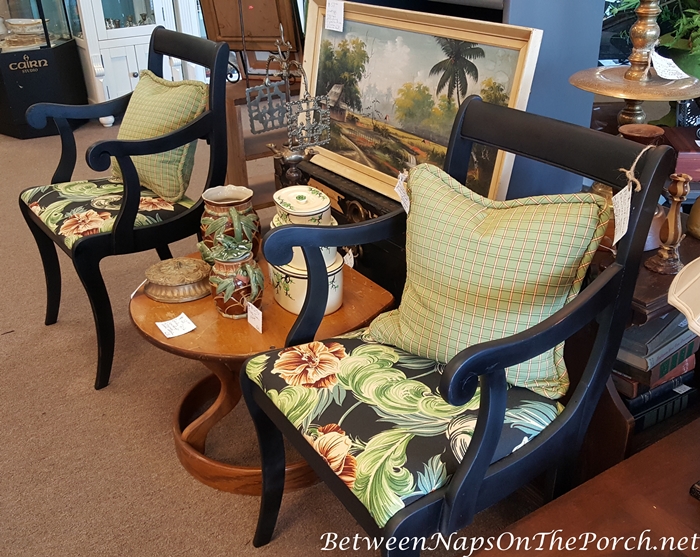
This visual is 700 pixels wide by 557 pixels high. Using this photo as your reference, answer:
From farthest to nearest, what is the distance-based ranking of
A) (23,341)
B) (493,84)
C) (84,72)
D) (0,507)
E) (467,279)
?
(84,72)
(23,341)
(0,507)
(493,84)
(467,279)

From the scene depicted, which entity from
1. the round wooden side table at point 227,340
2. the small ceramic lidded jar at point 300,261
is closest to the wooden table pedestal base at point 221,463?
the round wooden side table at point 227,340

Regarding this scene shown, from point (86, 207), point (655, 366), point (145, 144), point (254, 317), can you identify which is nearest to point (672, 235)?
point (655, 366)

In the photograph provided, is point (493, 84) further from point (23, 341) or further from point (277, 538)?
point (23, 341)

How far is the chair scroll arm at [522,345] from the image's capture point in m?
0.90

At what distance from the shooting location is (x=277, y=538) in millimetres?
1550

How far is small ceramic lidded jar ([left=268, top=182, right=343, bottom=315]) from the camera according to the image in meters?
1.56

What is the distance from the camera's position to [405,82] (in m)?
1.78

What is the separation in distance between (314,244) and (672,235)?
2.17 feet

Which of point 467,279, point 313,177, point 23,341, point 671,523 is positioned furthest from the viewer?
point 23,341

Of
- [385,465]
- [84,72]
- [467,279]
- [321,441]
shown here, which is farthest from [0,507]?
[84,72]

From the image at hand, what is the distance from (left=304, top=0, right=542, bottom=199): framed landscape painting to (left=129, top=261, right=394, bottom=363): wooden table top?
320 mm

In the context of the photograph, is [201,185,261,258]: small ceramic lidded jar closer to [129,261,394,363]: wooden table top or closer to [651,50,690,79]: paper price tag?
[129,261,394,363]: wooden table top

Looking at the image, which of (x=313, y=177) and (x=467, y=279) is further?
(x=313, y=177)

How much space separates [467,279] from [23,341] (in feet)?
5.65
